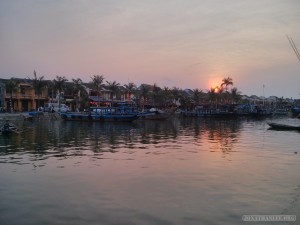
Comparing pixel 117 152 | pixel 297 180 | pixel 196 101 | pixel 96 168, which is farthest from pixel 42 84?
pixel 297 180

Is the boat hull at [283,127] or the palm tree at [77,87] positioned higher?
the palm tree at [77,87]

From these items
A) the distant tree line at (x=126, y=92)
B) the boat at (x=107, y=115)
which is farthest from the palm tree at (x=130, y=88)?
the boat at (x=107, y=115)

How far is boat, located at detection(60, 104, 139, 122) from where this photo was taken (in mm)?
67750

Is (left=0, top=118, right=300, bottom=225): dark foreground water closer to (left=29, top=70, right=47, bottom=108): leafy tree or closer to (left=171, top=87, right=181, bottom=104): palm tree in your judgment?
(left=29, top=70, right=47, bottom=108): leafy tree

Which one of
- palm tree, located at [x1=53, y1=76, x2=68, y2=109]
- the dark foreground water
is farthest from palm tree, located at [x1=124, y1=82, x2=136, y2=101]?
the dark foreground water

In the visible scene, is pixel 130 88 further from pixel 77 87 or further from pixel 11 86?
pixel 11 86

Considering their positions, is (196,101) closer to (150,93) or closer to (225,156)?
(150,93)

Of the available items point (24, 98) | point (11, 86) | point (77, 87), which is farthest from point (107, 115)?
point (77, 87)

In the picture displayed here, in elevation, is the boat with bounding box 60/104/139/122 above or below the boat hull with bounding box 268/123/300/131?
above

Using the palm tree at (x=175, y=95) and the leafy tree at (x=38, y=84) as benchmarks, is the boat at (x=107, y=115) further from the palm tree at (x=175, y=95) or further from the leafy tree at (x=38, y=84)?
the palm tree at (x=175, y=95)

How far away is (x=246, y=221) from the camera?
10.3 m

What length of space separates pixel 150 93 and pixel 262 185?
104880 millimetres

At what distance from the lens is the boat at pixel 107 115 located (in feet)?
222

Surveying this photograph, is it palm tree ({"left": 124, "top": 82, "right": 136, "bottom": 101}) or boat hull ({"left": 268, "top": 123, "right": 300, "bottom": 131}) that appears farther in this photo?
palm tree ({"left": 124, "top": 82, "right": 136, "bottom": 101})
